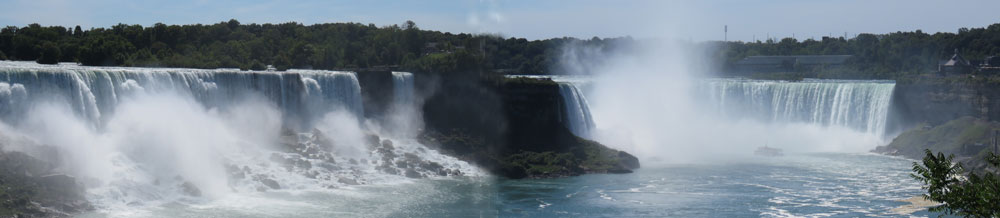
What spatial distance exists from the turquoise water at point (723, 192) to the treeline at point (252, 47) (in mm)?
6865

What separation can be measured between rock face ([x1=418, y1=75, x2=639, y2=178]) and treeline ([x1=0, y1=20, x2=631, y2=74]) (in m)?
1.12

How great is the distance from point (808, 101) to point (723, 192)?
75.3ft

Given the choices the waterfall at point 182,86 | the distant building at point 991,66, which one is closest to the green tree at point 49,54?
the waterfall at point 182,86

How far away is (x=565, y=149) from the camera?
3688cm

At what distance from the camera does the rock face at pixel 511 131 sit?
1378 inches

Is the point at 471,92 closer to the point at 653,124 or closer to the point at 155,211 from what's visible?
the point at 653,124

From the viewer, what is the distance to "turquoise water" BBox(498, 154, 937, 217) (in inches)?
1046

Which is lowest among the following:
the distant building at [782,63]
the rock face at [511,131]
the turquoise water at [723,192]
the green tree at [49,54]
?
the turquoise water at [723,192]

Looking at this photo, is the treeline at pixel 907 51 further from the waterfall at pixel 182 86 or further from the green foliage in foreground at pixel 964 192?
the green foliage in foreground at pixel 964 192

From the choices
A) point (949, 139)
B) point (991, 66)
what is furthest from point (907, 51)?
point (949, 139)

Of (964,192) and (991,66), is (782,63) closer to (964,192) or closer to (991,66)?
(991,66)

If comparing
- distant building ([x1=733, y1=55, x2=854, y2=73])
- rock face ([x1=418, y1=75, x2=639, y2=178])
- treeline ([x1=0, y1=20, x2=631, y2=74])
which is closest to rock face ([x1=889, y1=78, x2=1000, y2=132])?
rock face ([x1=418, y1=75, x2=639, y2=178])

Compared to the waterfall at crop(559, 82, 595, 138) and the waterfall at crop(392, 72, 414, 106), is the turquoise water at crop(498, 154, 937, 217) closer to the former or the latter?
the waterfall at crop(559, 82, 595, 138)

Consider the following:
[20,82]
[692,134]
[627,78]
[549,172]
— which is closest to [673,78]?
[627,78]
